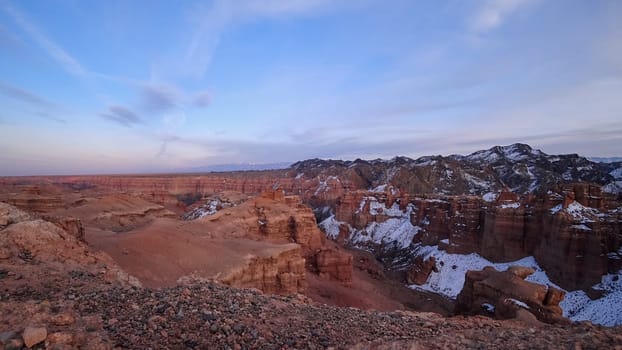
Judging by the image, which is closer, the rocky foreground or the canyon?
the rocky foreground

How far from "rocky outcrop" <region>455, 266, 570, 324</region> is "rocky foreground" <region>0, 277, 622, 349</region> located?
780cm

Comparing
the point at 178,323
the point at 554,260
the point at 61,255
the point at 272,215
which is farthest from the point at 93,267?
the point at 554,260

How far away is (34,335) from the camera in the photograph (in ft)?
12.9

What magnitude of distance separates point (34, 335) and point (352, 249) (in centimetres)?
4908

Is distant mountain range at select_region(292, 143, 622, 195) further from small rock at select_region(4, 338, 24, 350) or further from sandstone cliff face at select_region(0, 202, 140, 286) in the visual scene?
small rock at select_region(4, 338, 24, 350)

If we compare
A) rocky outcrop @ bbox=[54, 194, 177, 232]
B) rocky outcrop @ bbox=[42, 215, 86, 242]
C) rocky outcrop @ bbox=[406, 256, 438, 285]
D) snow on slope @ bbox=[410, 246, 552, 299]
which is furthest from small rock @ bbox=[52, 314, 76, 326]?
rocky outcrop @ bbox=[406, 256, 438, 285]

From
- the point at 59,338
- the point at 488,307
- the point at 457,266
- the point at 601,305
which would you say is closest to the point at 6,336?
the point at 59,338

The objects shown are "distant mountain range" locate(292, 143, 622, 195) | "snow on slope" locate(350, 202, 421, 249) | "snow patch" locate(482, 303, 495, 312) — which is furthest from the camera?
"distant mountain range" locate(292, 143, 622, 195)

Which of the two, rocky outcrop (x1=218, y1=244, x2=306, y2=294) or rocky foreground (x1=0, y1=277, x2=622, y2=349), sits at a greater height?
rocky foreground (x1=0, y1=277, x2=622, y2=349)

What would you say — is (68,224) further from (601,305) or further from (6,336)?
(601,305)

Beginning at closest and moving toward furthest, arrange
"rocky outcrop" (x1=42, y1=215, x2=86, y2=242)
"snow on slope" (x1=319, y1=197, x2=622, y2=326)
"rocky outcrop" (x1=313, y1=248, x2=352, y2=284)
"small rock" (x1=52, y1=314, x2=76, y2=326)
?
"small rock" (x1=52, y1=314, x2=76, y2=326) < "rocky outcrop" (x1=42, y1=215, x2=86, y2=242) < "snow on slope" (x1=319, y1=197, x2=622, y2=326) < "rocky outcrop" (x1=313, y1=248, x2=352, y2=284)

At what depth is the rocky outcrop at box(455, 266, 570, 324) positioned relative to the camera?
14.2m

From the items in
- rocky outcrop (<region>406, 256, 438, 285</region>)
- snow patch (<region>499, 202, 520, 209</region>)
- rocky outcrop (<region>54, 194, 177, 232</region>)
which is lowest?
rocky outcrop (<region>406, 256, 438, 285</region>)

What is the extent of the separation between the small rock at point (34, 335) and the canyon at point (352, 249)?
0.43 metres
